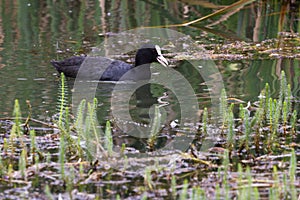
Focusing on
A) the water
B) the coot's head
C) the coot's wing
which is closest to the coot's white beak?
the coot's head

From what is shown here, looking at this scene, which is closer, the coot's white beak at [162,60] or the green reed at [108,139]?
the green reed at [108,139]

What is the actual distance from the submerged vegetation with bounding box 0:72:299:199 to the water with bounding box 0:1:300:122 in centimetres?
102

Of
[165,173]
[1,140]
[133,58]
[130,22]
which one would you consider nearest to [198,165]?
[165,173]

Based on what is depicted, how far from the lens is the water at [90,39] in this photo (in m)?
5.93

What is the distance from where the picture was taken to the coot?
22.0 feet

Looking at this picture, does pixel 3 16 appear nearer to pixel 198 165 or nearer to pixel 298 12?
pixel 298 12

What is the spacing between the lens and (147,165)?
394 cm

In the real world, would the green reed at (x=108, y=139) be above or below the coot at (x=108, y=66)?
below

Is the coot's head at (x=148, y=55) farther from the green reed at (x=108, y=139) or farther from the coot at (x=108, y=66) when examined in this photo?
the green reed at (x=108, y=139)

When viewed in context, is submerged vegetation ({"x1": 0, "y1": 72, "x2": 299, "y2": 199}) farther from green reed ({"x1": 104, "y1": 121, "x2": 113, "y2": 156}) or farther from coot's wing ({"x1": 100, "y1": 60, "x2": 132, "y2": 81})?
→ coot's wing ({"x1": 100, "y1": 60, "x2": 132, "y2": 81})

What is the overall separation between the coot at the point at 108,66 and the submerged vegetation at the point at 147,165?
218 cm

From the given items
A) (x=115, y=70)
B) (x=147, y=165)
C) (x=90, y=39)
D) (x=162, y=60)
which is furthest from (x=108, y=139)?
(x=90, y=39)

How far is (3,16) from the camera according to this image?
9.19 m

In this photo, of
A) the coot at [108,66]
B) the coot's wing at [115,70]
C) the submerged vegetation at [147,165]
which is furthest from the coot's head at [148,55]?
the submerged vegetation at [147,165]
